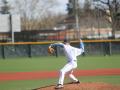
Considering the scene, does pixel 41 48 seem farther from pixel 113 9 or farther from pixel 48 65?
pixel 113 9

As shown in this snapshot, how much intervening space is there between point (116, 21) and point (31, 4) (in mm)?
25890

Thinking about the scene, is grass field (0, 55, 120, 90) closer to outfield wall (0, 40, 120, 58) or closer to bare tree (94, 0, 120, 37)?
outfield wall (0, 40, 120, 58)

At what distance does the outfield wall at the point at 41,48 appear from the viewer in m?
36.4

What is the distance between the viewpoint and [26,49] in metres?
36.8

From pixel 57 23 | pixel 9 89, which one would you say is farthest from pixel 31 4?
pixel 9 89

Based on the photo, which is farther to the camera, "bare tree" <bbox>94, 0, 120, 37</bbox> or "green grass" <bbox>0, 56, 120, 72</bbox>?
"bare tree" <bbox>94, 0, 120, 37</bbox>

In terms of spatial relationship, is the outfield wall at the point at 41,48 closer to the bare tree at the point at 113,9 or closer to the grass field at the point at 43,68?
the grass field at the point at 43,68

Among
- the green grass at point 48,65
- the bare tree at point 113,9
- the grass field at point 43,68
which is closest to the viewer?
the grass field at point 43,68

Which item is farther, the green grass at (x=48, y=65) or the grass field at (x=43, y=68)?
the green grass at (x=48, y=65)

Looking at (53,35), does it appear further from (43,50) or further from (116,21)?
(43,50)

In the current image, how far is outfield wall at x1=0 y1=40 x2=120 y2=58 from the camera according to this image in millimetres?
36406

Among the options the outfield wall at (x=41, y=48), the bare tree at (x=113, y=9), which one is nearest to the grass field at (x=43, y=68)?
the outfield wall at (x=41, y=48)

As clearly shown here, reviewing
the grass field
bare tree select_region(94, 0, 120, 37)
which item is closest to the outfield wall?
the grass field

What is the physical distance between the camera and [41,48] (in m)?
36.7
